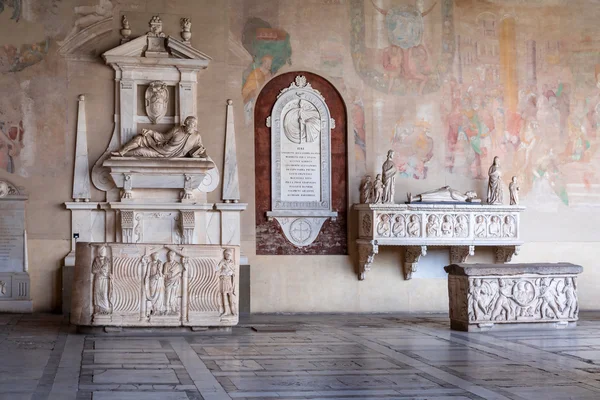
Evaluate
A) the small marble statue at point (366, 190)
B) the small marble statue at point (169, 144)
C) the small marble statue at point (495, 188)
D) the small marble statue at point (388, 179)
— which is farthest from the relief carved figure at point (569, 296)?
the small marble statue at point (169, 144)

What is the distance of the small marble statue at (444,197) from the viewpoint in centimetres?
1391

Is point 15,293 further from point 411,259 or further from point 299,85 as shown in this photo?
point 411,259

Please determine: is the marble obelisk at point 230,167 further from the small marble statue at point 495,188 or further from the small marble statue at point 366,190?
the small marble statue at point 495,188

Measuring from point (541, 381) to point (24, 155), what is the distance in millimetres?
9088

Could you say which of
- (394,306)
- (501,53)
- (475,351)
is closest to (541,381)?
(475,351)

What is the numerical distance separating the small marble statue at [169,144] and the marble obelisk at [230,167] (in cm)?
56

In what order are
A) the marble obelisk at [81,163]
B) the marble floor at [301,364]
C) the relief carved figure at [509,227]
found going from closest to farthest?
the marble floor at [301,364] < the marble obelisk at [81,163] < the relief carved figure at [509,227]

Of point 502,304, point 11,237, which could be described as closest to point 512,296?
point 502,304

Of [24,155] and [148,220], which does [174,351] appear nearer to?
[148,220]

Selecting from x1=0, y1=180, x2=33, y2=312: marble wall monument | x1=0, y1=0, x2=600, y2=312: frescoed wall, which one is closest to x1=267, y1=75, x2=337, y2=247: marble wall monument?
A: x1=0, y1=0, x2=600, y2=312: frescoed wall

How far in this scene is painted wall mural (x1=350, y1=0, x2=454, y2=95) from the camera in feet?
47.3

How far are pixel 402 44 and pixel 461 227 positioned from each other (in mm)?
3414

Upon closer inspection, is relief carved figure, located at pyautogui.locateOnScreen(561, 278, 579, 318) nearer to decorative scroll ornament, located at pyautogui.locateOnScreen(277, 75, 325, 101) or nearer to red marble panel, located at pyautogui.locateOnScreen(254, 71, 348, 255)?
red marble panel, located at pyautogui.locateOnScreen(254, 71, 348, 255)

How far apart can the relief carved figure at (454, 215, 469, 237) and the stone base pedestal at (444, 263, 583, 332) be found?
2385mm
